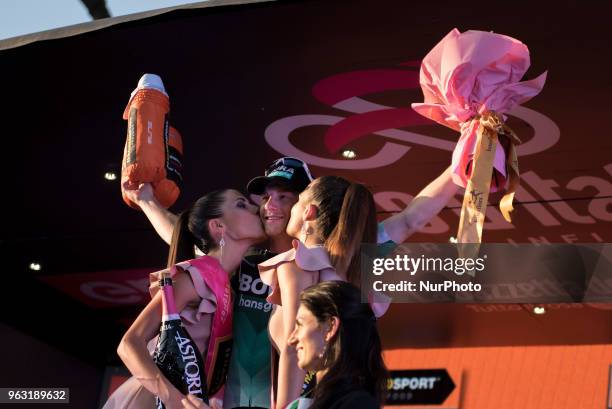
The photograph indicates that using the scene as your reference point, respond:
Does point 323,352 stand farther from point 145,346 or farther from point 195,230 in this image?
point 195,230

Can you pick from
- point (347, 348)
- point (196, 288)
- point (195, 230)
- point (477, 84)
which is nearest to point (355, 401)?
point (347, 348)

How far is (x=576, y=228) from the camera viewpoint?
802 centimetres

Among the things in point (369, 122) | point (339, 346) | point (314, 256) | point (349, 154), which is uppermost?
point (369, 122)

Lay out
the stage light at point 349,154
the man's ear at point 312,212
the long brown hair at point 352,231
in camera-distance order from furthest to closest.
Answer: the stage light at point 349,154
the man's ear at point 312,212
the long brown hair at point 352,231

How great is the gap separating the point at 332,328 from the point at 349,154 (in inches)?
194

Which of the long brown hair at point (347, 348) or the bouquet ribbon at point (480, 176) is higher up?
the bouquet ribbon at point (480, 176)

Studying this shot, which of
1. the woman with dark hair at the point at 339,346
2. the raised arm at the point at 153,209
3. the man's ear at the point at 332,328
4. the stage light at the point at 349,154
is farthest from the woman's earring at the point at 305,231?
the stage light at the point at 349,154

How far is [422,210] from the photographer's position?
3164mm

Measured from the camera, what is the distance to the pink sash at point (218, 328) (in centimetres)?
315

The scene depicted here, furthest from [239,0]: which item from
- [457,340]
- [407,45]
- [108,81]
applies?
[457,340]

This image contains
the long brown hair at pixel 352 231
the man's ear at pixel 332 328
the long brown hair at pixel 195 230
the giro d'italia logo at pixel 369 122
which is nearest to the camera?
the man's ear at pixel 332 328

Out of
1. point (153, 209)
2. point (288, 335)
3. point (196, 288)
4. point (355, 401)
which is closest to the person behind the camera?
point (355, 401)

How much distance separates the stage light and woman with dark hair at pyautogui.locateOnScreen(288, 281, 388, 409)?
4.77 m

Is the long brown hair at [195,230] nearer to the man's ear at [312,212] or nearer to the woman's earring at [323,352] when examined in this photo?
the man's ear at [312,212]
